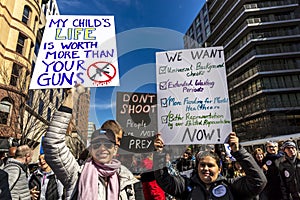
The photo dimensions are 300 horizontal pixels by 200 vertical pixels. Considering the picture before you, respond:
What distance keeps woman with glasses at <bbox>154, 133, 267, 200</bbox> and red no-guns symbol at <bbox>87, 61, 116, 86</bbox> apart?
1.03m

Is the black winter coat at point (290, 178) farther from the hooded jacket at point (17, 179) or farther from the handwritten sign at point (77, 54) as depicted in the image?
the hooded jacket at point (17, 179)

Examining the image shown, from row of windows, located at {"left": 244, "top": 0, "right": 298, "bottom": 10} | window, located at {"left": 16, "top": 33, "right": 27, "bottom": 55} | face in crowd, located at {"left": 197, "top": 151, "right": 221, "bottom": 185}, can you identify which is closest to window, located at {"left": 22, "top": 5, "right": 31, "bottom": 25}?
window, located at {"left": 16, "top": 33, "right": 27, "bottom": 55}

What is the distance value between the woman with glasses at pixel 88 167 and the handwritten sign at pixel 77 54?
789 millimetres

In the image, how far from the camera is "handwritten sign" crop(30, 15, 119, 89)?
2523 mm

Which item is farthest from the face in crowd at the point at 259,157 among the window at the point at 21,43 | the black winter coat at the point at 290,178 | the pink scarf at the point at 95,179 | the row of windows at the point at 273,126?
the row of windows at the point at 273,126

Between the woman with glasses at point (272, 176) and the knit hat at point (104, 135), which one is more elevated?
the knit hat at point (104, 135)

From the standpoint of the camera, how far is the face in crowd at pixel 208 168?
6.07 feet

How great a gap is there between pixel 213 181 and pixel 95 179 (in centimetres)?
99

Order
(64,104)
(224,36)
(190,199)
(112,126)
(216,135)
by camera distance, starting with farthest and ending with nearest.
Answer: (224,36)
(216,135)
(112,126)
(190,199)
(64,104)

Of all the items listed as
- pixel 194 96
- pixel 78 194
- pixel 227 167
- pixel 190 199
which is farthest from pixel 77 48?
pixel 227 167

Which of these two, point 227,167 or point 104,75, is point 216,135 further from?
point 227,167

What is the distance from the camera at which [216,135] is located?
2.61 metres

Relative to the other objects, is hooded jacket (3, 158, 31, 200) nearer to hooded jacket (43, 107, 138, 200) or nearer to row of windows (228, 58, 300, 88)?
hooded jacket (43, 107, 138, 200)

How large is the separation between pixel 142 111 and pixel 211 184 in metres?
1.18
